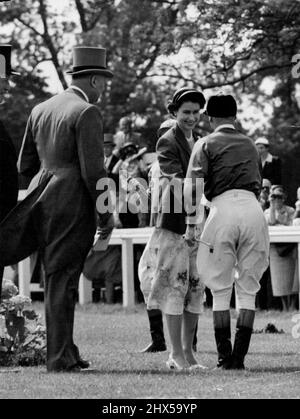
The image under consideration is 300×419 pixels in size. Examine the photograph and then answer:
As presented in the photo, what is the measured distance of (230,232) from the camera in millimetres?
10172

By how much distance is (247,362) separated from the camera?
11.1 m

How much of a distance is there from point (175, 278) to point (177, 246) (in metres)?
0.26

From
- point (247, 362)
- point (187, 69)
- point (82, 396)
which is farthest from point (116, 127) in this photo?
point (82, 396)

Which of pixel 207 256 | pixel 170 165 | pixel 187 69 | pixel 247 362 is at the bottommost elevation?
pixel 247 362

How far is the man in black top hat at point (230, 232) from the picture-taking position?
10.2 meters

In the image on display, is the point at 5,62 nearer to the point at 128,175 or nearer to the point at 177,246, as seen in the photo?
the point at 177,246

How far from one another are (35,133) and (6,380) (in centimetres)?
202

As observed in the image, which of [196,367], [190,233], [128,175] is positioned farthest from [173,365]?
[128,175]

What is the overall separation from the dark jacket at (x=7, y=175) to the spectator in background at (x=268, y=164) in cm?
839

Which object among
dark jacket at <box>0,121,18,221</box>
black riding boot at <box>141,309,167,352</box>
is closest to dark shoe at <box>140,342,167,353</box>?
black riding boot at <box>141,309,167,352</box>

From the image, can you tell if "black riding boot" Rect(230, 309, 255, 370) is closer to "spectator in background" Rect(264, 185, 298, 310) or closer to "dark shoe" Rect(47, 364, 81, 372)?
"dark shoe" Rect(47, 364, 81, 372)

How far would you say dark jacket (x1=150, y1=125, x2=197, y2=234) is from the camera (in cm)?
1070
